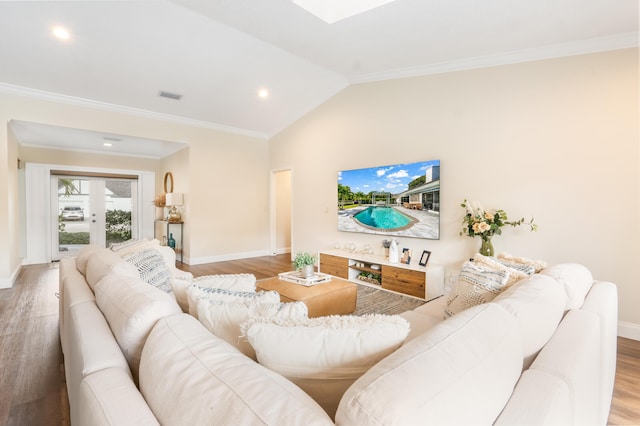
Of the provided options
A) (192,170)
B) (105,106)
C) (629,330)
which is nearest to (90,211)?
(192,170)

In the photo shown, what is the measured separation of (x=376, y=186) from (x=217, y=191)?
10.6ft

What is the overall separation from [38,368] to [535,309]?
3.19m

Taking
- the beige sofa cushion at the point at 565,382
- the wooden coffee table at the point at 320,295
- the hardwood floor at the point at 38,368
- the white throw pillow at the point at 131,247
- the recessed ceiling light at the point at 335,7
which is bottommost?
the hardwood floor at the point at 38,368

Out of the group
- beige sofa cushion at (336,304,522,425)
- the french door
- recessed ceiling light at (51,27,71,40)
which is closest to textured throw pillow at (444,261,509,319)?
beige sofa cushion at (336,304,522,425)

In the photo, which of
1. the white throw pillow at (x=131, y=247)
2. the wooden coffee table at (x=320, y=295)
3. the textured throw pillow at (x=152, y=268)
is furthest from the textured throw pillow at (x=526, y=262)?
the white throw pillow at (x=131, y=247)

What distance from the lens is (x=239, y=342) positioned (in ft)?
3.50

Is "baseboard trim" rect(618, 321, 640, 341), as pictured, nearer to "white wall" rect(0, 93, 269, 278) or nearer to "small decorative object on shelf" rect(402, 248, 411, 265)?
"small decorative object on shelf" rect(402, 248, 411, 265)

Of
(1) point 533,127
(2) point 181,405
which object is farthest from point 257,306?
(1) point 533,127

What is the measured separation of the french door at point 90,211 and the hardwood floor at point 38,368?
2.79m

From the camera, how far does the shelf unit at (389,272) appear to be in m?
3.78

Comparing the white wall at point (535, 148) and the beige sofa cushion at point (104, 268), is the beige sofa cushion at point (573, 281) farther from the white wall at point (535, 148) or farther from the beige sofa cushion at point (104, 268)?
the beige sofa cushion at point (104, 268)

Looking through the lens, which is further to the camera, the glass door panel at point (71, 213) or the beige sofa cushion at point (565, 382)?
the glass door panel at point (71, 213)

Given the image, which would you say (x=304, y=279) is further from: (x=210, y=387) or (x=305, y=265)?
(x=210, y=387)

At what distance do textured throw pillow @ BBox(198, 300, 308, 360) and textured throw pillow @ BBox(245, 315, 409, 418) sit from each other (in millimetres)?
171
